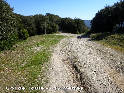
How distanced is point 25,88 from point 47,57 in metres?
13.5

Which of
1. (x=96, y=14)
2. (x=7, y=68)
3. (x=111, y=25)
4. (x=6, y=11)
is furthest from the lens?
(x=96, y=14)

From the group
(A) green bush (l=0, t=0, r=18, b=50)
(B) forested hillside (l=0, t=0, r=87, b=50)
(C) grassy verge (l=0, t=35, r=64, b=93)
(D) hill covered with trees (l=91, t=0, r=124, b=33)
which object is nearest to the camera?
(C) grassy verge (l=0, t=35, r=64, b=93)

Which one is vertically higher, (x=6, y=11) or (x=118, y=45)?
(x=6, y=11)

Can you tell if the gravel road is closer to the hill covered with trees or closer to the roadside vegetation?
the roadside vegetation

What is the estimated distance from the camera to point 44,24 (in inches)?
3880

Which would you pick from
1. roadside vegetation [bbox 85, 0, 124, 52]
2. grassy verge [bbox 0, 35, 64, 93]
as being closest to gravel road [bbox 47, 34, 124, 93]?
grassy verge [bbox 0, 35, 64, 93]

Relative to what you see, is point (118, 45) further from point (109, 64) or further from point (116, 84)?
point (116, 84)

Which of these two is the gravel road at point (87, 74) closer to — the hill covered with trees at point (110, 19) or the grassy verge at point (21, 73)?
the grassy verge at point (21, 73)

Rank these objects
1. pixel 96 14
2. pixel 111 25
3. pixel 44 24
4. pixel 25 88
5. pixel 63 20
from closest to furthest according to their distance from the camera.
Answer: pixel 25 88, pixel 111 25, pixel 96 14, pixel 44 24, pixel 63 20

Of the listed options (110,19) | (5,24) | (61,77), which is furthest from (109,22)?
(61,77)

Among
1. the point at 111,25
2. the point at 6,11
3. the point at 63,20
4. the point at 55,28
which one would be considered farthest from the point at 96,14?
the point at 6,11

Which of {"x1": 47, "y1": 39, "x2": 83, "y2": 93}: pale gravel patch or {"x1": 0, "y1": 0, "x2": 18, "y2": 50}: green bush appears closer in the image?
{"x1": 47, "y1": 39, "x2": 83, "y2": 93}: pale gravel patch

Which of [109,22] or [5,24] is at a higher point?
[5,24]

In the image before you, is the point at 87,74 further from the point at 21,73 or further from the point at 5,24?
the point at 5,24
